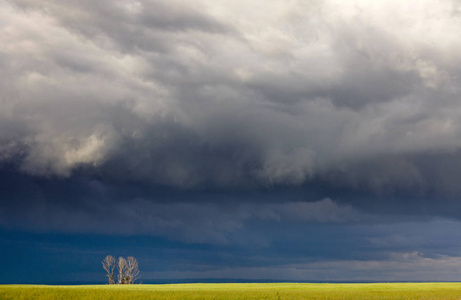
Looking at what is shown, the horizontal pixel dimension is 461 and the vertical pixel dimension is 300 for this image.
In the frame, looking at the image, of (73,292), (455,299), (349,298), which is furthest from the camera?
(73,292)

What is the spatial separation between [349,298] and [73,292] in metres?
53.3

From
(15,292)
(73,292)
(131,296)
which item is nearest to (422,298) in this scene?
(131,296)

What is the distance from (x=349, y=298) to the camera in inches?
3556

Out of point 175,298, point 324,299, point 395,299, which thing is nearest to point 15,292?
point 175,298

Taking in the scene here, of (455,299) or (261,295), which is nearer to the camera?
(455,299)

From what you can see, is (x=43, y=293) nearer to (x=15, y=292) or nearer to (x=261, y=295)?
(x=15, y=292)

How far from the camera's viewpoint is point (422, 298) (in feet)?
300

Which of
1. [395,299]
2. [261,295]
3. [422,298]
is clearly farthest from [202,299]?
[422,298]

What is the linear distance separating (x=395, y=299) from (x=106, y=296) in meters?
53.7

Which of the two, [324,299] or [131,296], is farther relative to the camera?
[131,296]

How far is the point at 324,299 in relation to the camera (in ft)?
288

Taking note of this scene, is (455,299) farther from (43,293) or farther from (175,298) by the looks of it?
(43,293)

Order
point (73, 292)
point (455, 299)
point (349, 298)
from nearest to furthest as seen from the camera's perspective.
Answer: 1. point (455, 299)
2. point (349, 298)
3. point (73, 292)

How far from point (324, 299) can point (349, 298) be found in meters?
5.59
